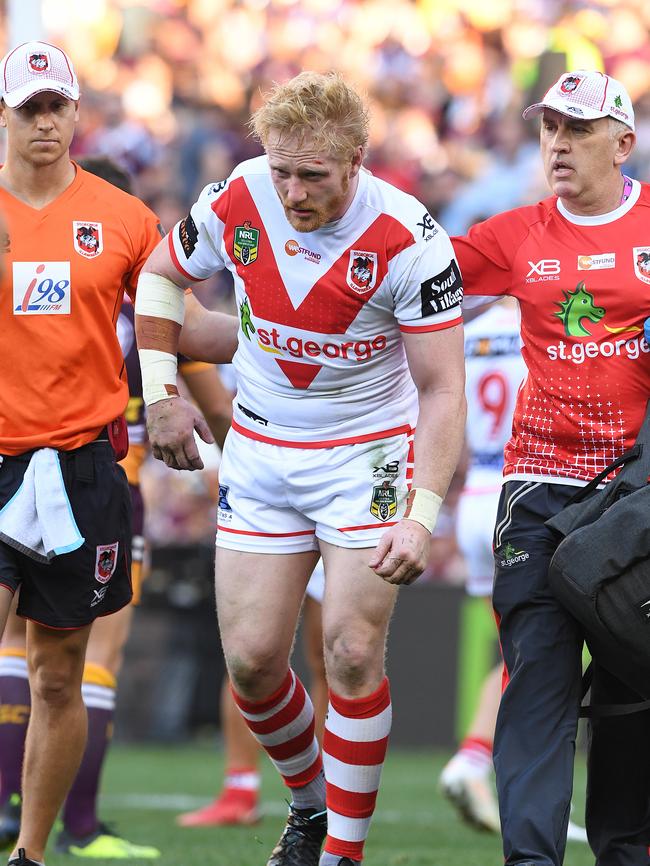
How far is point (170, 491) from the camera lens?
Answer: 1394 centimetres

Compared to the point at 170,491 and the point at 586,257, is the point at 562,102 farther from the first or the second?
the point at 170,491

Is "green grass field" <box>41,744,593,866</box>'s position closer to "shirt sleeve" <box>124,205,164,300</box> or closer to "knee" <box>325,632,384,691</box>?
"knee" <box>325,632,384,691</box>

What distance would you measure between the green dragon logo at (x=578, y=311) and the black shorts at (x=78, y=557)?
5.22 ft

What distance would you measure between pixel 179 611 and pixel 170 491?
1.54m

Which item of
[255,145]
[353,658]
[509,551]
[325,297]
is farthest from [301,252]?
[255,145]

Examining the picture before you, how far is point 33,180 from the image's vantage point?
542 centimetres

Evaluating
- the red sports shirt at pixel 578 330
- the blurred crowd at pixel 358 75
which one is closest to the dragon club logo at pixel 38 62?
the red sports shirt at pixel 578 330

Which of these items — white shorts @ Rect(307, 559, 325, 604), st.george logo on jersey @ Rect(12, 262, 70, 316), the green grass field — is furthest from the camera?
white shorts @ Rect(307, 559, 325, 604)

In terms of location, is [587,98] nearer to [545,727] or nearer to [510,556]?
[510,556]

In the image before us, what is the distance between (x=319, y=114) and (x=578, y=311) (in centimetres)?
102

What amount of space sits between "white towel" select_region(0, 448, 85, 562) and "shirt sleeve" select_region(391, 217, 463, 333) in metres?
1.26

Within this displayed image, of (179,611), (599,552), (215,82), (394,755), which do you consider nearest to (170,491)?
(179,611)

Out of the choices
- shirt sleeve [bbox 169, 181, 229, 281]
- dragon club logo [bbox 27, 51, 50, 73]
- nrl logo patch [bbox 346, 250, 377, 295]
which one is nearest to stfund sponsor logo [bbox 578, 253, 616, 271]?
nrl logo patch [bbox 346, 250, 377, 295]

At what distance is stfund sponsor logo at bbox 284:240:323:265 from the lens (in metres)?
5.22
